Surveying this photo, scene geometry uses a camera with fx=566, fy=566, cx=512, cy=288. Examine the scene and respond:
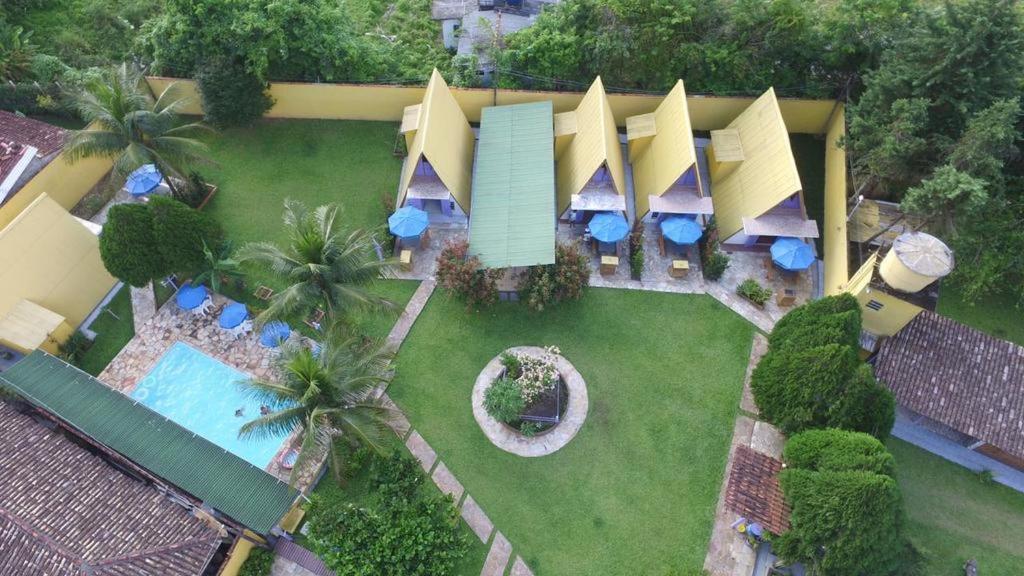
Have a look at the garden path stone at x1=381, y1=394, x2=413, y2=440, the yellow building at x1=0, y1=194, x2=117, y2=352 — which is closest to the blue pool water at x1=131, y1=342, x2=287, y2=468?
the garden path stone at x1=381, y1=394, x2=413, y2=440

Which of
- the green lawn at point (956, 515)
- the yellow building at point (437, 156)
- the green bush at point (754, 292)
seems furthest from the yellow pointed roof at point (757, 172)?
the yellow building at point (437, 156)

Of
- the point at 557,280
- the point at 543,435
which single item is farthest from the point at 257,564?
the point at 557,280

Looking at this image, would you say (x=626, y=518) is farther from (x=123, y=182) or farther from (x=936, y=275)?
(x=123, y=182)

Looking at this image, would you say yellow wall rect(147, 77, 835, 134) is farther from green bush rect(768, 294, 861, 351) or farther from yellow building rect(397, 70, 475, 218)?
green bush rect(768, 294, 861, 351)

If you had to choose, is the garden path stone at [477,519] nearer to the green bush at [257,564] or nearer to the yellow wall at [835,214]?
the green bush at [257,564]

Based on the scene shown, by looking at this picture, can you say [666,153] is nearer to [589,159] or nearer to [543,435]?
[589,159]
